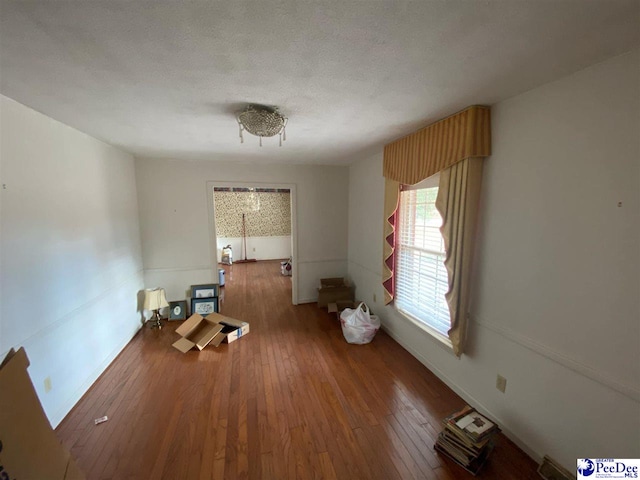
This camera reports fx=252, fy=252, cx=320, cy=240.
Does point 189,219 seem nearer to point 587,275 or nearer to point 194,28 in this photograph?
point 194,28

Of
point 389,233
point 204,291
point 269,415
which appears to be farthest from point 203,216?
point 269,415

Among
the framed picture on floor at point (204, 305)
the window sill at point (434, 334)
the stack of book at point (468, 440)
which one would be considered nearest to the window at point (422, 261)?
the window sill at point (434, 334)

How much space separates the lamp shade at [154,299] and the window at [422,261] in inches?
124

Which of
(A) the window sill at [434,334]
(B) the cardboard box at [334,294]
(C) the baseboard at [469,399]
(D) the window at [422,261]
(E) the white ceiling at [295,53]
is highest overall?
(E) the white ceiling at [295,53]

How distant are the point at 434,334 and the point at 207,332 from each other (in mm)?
2563

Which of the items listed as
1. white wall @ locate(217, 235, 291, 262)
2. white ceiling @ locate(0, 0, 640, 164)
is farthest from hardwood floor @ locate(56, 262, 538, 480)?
white wall @ locate(217, 235, 291, 262)

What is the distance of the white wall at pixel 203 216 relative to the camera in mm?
3586

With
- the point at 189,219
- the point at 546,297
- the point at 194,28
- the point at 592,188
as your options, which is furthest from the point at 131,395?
the point at 592,188

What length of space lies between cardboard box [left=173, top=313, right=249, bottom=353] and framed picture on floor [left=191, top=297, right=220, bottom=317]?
1.43 ft

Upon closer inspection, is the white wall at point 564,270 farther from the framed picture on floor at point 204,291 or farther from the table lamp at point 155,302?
the table lamp at point 155,302

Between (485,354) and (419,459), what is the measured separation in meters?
0.86

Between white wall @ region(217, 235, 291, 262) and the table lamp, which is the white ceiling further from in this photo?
white wall @ region(217, 235, 291, 262)

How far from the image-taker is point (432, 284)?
7.95 feet

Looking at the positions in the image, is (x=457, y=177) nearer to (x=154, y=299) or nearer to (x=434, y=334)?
(x=434, y=334)
